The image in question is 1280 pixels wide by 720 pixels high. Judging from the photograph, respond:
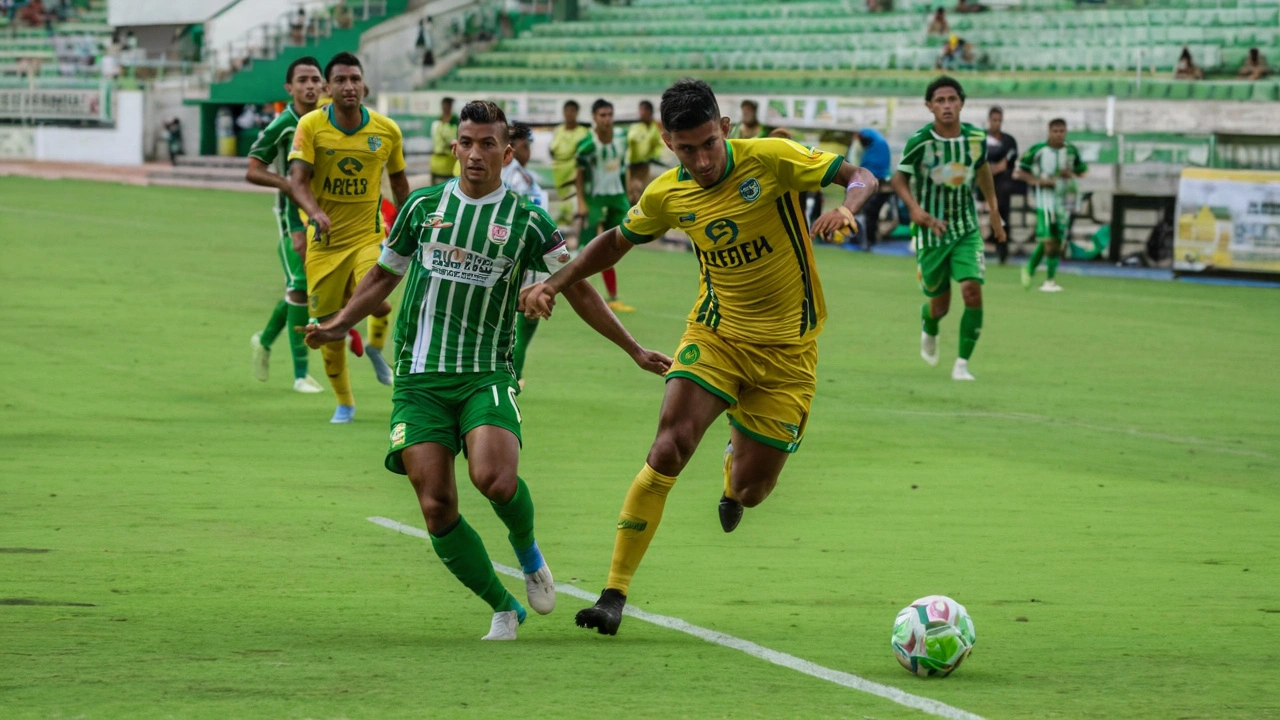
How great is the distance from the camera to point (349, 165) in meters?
11.4

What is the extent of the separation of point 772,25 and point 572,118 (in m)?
19.2

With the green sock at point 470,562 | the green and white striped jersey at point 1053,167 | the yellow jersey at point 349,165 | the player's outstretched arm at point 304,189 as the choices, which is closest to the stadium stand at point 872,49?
the green and white striped jersey at point 1053,167

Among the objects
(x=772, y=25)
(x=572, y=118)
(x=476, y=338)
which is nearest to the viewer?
(x=476, y=338)

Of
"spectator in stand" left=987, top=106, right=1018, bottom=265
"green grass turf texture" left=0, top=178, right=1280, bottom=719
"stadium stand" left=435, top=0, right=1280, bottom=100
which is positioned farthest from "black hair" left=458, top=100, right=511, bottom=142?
"stadium stand" left=435, top=0, right=1280, bottom=100

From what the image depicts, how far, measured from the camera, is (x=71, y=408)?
11820 mm

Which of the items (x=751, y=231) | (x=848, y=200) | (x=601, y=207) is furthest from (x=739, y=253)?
(x=601, y=207)

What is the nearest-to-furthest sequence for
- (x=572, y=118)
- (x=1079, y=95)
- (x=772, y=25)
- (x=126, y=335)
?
(x=126, y=335), (x=572, y=118), (x=1079, y=95), (x=772, y=25)

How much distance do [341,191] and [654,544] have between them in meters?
4.59

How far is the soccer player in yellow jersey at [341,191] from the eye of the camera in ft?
36.9

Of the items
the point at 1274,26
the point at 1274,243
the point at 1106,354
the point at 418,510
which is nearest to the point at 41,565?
the point at 418,510

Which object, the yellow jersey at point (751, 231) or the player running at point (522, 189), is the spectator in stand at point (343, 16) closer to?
the player running at point (522, 189)

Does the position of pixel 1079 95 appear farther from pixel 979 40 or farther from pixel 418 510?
pixel 418 510

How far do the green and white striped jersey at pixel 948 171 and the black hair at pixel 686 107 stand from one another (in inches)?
296

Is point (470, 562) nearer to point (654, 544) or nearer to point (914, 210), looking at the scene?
point (654, 544)
